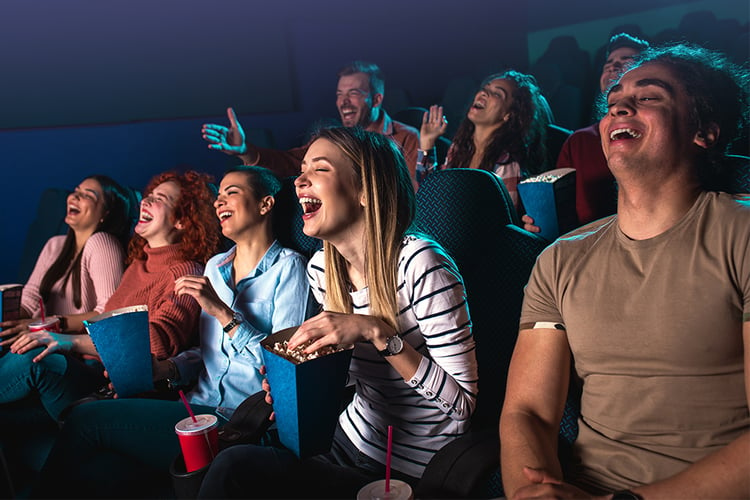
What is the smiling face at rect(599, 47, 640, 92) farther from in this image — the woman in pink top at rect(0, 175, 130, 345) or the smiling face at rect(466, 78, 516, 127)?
the woman in pink top at rect(0, 175, 130, 345)

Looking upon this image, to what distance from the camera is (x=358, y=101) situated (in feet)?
9.08

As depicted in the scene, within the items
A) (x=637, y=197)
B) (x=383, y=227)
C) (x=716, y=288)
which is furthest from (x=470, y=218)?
(x=716, y=288)

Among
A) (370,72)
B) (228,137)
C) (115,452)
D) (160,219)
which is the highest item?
(370,72)

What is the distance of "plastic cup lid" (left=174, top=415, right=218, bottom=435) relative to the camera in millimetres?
1016

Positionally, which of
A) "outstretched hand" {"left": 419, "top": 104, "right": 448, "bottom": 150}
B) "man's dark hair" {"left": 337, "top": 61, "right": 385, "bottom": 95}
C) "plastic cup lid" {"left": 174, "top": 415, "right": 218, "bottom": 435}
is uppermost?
"man's dark hair" {"left": 337, "top": 61, "right": 385, "bottom": 95}

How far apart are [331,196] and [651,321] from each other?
24.2 inches

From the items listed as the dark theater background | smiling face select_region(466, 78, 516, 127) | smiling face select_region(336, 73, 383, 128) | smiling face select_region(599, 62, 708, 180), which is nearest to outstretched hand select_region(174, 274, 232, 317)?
smiling face select_region(599, 62, 708, 180)

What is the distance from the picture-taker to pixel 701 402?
818 mm

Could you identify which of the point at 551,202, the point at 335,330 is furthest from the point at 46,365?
the point at 551,202

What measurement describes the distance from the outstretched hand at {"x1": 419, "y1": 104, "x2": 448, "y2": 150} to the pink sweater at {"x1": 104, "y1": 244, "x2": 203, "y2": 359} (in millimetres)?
1079

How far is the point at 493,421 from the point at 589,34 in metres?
3.13

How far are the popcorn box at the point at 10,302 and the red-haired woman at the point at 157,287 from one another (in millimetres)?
131

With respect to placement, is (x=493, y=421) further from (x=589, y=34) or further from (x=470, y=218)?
(x=589, y=34)

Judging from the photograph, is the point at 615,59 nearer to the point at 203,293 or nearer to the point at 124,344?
the point at 203,293
